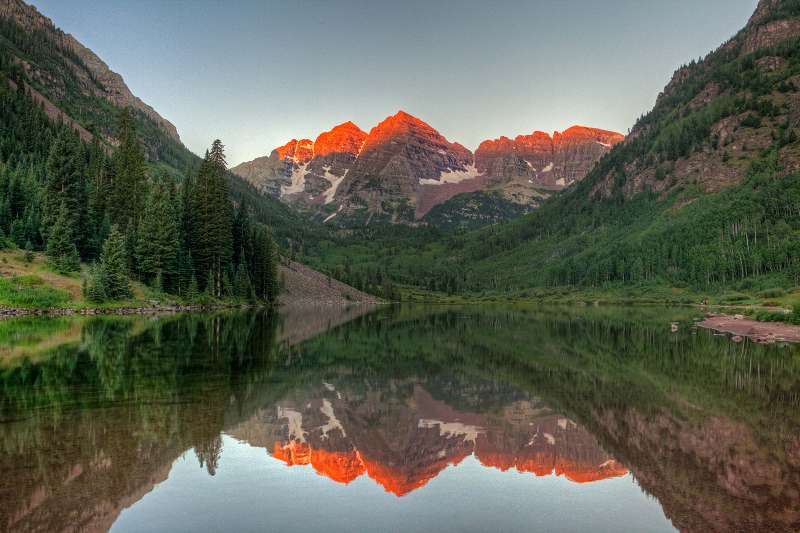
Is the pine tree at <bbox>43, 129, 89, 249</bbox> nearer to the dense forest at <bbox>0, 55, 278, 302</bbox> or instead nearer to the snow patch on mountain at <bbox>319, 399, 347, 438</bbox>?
the dense forest at <bbox>0, 55, 278, 302</bbox>

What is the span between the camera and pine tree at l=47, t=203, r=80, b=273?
81088mm

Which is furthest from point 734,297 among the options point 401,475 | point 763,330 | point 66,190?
point 66,190

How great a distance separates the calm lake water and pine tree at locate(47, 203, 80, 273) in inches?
2015

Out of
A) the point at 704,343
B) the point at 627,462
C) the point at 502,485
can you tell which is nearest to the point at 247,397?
the point at 502,485

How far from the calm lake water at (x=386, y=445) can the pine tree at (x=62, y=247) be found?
5118 centimetres

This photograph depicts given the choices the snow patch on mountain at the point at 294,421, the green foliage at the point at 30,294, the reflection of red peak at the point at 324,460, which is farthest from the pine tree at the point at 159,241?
the reflection of red peak at the point at 324,460

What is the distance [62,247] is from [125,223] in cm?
2013

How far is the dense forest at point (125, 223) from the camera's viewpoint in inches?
3306

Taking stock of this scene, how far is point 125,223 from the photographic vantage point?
102750 millimetres

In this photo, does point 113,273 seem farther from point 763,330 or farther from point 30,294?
point 763,330

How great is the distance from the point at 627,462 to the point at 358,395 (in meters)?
13.1

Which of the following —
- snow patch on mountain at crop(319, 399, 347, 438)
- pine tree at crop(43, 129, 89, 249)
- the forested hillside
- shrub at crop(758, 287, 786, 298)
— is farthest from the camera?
shrub at crop(758, 287, 786, 298)

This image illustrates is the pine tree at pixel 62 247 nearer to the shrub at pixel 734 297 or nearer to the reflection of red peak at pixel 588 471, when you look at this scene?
the reflection of red peak at pixel 588 471

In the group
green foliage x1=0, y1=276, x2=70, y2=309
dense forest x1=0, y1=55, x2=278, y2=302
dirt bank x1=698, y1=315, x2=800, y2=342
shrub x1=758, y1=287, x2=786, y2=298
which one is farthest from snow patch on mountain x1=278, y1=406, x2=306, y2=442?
shrub x1=758, y1=287, x2=786, y2=298
